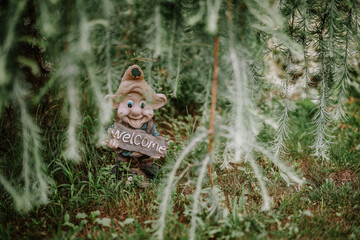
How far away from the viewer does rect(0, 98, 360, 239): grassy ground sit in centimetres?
160

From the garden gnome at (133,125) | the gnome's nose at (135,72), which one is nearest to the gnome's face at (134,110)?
the garden gnome at (133,125)

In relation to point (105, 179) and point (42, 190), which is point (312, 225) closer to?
point (105, 179)

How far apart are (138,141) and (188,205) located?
2.05 ft

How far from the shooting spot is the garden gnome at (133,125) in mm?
1900

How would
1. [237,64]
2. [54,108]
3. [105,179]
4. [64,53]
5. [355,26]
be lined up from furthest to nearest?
[54,108], [105,179], [355,26], [237,64], [64,53]

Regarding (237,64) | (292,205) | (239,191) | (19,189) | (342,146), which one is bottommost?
(292,205)

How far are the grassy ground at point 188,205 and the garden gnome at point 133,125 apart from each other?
175 mm

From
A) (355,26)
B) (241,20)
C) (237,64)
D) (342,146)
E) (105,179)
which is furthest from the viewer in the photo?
(342,146)

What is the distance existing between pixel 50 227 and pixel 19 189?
0.33 m

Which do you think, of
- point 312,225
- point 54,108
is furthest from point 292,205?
point 54,108

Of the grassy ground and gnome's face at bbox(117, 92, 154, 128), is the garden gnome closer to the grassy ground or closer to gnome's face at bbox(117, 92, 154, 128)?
gnome's face at bbox(117, 92, 154, 128)

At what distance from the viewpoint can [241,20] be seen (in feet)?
4.36

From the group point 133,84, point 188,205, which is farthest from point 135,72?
point 188,205

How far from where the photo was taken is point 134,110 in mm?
1919
